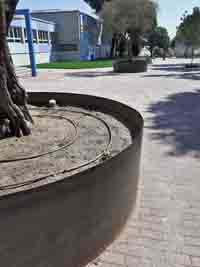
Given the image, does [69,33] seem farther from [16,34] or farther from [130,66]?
[130,66]

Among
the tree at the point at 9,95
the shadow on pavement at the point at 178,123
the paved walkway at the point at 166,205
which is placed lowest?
the paved walkway at the point at 166,205

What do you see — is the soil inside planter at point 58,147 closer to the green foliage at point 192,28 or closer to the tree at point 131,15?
the tree at point 131,15

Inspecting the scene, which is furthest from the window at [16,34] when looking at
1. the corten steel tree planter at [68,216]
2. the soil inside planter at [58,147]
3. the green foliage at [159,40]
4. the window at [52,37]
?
the green foliage at [159,40]

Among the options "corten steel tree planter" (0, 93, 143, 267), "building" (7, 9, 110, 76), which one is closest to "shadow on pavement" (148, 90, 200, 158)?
"corten steel tree planter" (0, 93, 143, 267)

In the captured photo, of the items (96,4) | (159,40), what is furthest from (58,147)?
(159,40)

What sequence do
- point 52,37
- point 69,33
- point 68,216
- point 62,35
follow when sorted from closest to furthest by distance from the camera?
point 68,216 < point 52,37 < point 69,33 < point 62,35

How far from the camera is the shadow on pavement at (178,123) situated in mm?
4090

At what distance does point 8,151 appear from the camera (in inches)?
112

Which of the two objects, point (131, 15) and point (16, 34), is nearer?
point (131, 15)

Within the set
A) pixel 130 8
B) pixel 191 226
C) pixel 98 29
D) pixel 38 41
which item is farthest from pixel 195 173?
pixel 98 29

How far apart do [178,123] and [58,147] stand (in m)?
3.22

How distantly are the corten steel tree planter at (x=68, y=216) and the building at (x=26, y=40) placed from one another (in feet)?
67.4

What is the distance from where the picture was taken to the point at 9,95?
10.1 feet

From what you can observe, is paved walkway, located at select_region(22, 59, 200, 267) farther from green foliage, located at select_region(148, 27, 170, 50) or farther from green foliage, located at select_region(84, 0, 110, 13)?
green foliage, located at select_region(148, 27, 170, 50)
